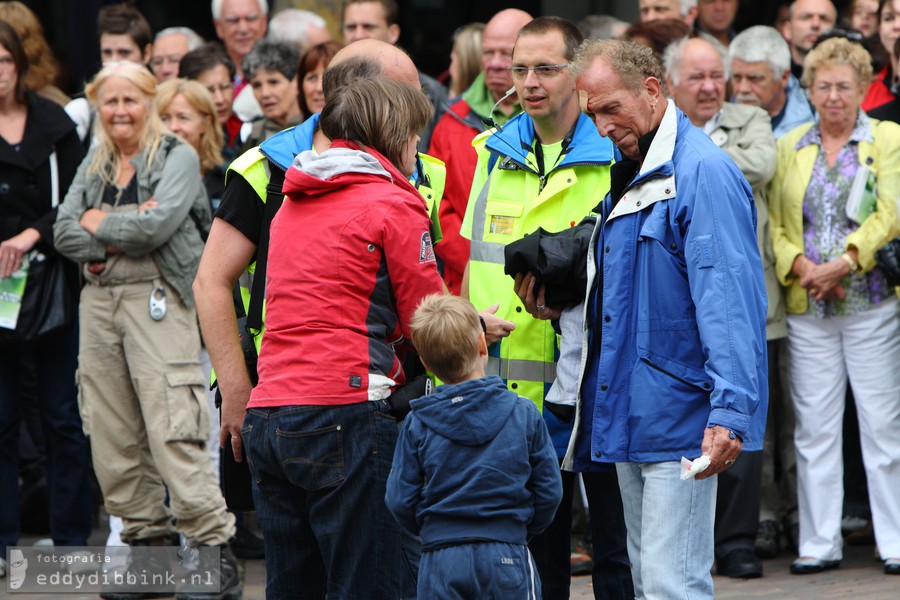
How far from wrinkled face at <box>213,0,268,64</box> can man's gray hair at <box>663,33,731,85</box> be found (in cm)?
285

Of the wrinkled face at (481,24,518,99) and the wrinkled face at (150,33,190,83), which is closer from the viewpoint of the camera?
the wrinkled face at (481,24,518,99)

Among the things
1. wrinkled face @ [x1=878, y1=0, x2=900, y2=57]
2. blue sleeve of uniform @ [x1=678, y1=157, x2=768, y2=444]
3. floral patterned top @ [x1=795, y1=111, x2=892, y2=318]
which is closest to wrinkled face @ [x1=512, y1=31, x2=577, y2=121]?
blue sleeve of uniform @ [x1=678, y1=157, x2=768, y2=444]

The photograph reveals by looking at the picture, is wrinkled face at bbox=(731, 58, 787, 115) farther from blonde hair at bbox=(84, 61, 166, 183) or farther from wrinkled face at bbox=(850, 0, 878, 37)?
blonde hair at bbox=(84, 61, 166, 183)

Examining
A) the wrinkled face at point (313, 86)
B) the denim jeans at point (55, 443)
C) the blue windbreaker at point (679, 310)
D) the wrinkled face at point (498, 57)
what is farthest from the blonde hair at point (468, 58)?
the blue windbreaker at point (679, 310)

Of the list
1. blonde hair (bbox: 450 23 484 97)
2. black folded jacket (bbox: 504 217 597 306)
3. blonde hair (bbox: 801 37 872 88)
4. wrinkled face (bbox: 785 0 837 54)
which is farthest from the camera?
wrinkled face (bbox: 785 0 837 54)

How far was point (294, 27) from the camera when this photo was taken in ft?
26.2

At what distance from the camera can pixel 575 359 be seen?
4277 millimetres

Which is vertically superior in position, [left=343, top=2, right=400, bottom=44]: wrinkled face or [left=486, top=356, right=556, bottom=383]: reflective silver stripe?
[left=343, top=2, right=400, bottom=44]: wrinkled face

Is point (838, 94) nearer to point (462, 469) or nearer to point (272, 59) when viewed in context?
point (272, 59)

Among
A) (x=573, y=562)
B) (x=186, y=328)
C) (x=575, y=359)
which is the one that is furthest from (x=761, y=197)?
(x=186, y=328)

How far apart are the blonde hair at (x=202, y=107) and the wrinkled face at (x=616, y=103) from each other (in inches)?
130

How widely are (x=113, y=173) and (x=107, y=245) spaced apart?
38 cm

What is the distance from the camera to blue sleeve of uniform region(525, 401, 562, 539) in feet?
12.3

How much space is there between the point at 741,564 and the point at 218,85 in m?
3.90
